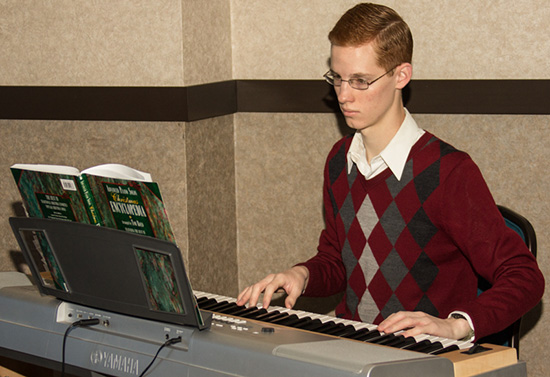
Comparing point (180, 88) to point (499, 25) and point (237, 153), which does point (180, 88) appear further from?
point (499, 25)

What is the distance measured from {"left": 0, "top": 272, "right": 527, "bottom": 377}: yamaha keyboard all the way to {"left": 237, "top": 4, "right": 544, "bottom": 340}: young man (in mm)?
237

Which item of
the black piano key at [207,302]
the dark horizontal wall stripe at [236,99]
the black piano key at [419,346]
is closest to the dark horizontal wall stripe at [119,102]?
the dark horizontal wall stripe at [236,99]

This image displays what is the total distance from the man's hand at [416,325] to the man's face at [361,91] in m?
0.58

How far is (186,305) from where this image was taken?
4.90 ft

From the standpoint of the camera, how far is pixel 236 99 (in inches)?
113

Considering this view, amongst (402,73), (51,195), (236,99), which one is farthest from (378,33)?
(236,99)

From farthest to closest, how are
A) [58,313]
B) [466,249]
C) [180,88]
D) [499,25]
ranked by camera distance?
[180,88] → [499,25] → [466,249] → [58,313]

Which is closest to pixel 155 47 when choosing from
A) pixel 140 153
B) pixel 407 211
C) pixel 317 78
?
pixel 140 153

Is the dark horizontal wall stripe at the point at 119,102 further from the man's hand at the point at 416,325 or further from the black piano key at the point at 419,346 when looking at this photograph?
the black piano key at the point at 419,346

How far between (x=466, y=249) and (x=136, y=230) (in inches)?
31.2

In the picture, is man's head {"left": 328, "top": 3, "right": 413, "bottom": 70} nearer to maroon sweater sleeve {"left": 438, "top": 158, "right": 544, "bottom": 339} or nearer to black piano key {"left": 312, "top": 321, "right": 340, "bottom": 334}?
maroon sweater sleeve {"left": 438, "top": 158, "right": 544, "bottom": 339}

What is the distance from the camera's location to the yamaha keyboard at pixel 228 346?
136cm

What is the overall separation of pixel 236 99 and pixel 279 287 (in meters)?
1.08

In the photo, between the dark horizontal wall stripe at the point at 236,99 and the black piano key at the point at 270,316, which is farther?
the dark horizontal wall stripe at the point at 236,99
